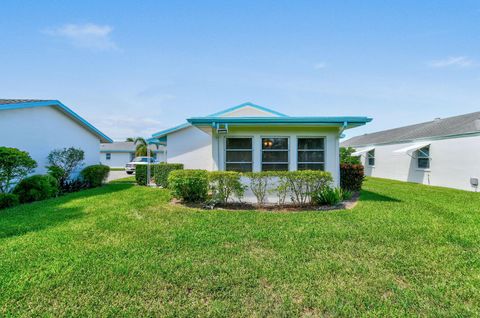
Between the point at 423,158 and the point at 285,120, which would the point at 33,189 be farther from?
the point at 423,158

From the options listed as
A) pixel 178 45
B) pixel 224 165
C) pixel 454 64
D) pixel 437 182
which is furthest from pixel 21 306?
pixel 437 182


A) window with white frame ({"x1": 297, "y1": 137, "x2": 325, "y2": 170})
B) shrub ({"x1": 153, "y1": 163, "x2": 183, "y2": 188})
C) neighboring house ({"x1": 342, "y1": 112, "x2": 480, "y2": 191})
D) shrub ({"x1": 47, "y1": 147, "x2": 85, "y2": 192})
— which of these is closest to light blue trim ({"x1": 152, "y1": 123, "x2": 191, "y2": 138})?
shrub ({"x1": 153, "y1": 163, "x2": 183, "y2": 188})

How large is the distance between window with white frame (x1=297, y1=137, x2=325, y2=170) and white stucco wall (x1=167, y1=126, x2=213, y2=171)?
817 centimetres

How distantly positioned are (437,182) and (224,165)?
14862 millimetres

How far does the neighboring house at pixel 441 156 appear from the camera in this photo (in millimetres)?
12789

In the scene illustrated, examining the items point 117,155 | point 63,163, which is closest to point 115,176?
point 63,163

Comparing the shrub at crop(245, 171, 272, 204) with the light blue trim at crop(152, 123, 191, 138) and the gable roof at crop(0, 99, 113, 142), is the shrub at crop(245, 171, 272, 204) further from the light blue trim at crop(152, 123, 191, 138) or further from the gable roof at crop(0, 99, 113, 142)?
the gable roof at crop(0, 99, 113, 142)

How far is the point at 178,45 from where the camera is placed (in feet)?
36.7

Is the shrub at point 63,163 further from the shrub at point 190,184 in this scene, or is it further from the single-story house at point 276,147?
the single-story house at point 276,147

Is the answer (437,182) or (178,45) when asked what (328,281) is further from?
(437,182)

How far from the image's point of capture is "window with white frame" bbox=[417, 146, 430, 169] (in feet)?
52.1

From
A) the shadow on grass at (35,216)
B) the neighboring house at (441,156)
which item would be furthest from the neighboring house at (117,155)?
the neighboring house at (441,156)

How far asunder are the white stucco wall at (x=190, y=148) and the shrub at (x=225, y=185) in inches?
297

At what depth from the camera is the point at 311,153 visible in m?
8.77
